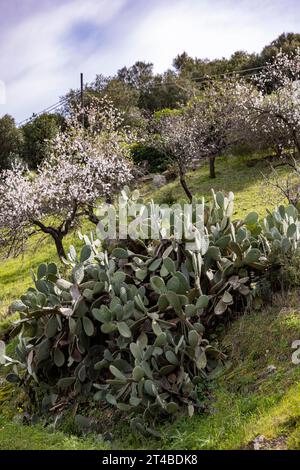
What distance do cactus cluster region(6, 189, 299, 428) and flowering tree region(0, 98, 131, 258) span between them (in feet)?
20.5

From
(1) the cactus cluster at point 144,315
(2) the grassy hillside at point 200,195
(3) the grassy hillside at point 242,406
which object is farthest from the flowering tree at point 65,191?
(3) the grassy hillside at point 242,406

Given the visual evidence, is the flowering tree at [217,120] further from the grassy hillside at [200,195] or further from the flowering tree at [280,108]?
the flowering tree at [280,108]

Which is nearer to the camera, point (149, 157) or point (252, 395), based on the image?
point (252, 395)

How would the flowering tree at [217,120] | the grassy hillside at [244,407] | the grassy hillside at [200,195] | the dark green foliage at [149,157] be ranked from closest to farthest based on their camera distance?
the grassy hillside at [244,407]
the grassy hillside at [200,195]
the flowering tree at [217,120]
the dark green foliage at [149,157]

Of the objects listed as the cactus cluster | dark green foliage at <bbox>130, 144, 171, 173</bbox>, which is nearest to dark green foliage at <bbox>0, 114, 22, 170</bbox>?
dark green foliage at <bbox>130, 144, 171, 173</bbox>

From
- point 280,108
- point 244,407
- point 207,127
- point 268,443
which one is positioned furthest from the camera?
point 207,127

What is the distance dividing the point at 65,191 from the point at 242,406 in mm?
12108

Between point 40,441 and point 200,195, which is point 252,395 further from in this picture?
point 200,195

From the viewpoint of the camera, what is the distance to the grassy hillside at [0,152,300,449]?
14.6 feet

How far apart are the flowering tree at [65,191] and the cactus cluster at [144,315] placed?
626 centimetres

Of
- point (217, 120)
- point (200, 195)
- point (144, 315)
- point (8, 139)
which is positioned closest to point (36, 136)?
point (8, 139)

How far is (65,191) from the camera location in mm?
16266

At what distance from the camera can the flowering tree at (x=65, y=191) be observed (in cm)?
1477
